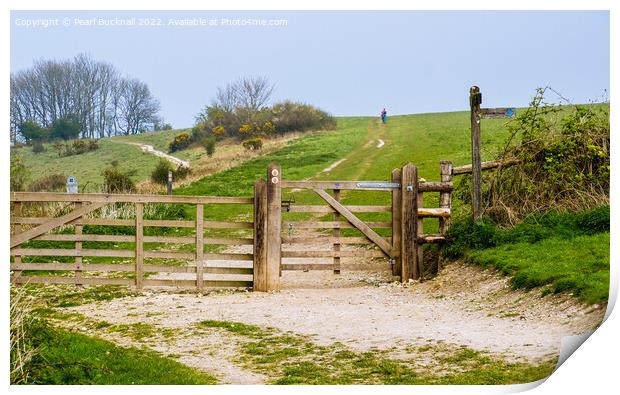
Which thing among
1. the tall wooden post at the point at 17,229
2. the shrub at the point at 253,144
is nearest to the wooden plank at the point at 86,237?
the tall wooden post at the point at 17,229

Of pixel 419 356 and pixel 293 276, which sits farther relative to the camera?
pixel 293 276

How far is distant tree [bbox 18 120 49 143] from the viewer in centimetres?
4131

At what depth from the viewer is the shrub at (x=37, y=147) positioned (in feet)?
150

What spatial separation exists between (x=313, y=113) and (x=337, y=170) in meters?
26.8

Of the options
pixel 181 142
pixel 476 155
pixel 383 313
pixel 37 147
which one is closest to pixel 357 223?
pixel 476 155

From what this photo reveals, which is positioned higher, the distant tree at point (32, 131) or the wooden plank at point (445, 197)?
the distant tree at point (32, 131)

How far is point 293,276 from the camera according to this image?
15445mm

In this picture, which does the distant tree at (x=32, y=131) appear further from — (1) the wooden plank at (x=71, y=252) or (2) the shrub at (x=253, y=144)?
(1) the wooden plank at (x=71, y=252)

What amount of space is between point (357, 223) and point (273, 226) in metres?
1.41

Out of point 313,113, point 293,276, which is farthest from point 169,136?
point 293,276

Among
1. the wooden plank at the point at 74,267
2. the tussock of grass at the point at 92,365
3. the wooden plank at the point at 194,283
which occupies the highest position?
the wooden plank at the point at 74,267

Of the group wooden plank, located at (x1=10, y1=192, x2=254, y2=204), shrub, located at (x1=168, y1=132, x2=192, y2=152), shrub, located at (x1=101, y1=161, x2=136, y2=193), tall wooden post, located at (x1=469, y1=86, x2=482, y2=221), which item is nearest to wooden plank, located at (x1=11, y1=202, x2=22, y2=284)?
wooden plank, located at (x1=10, y1=192, x2=254, y2=204)

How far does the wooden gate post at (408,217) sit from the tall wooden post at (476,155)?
3.47 feet
